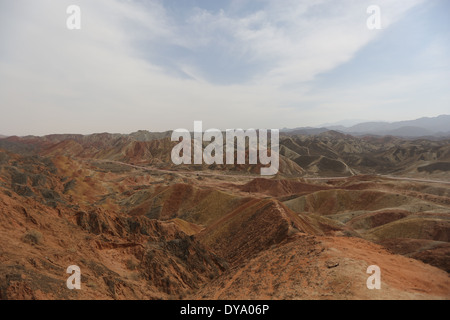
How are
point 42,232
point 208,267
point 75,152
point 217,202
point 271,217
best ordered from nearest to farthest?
point 42,232 < point 208,267 < point 271,217 < point 217,202 < point 75,152

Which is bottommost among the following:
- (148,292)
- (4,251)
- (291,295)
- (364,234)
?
(364,234)

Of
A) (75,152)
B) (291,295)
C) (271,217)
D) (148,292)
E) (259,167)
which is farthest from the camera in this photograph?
(75,152)

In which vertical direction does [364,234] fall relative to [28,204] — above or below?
below

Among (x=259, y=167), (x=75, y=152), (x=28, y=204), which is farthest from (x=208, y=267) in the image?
(x=75, y=152)

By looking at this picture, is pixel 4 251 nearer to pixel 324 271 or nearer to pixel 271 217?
pixel 324 271

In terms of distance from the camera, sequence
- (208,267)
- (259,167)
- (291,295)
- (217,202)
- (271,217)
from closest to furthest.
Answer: (291,295), (208,267), (271,217), (217,202), (259,167)

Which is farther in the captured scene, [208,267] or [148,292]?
[208,267]

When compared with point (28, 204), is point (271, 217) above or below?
below

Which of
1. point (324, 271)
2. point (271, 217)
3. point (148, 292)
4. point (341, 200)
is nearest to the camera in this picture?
point (324, 271)

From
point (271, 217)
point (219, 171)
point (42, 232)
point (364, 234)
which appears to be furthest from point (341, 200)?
point (219, 171)

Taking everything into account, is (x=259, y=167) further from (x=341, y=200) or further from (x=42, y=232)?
(x=42, y=232)
